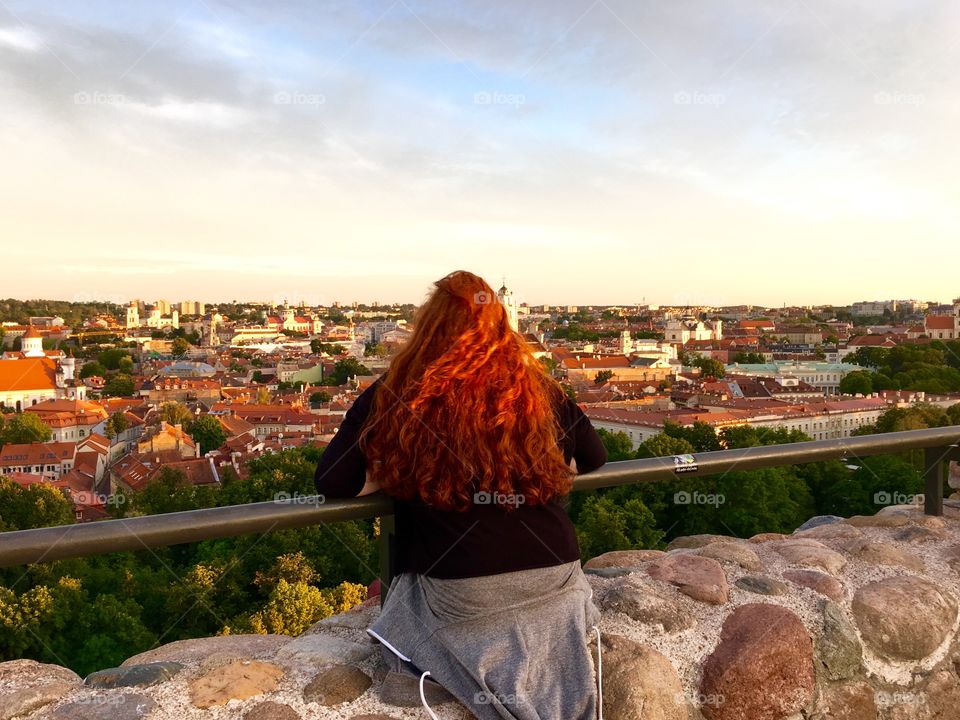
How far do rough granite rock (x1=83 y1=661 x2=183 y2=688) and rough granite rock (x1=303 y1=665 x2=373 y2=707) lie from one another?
0.29 meters

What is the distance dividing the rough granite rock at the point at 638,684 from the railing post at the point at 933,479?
A: 5.62 ft

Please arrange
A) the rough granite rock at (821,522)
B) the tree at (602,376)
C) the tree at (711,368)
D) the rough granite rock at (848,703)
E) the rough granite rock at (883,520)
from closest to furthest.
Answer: the rough granite rock at (848,703) → the rough granite rock at (883,520) → the rough granite rock at (821,522) → the tree at (602,376) → the tree at (711,368)

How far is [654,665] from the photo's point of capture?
6.08ft

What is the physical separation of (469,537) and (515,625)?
20 centimetres

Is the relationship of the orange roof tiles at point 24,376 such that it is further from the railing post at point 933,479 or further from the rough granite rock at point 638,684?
the rough granite rock at point 638,684

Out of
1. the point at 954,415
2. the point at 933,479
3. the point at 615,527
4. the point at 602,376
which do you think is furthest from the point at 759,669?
the point at 602,376

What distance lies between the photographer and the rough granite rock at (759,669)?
187 cm

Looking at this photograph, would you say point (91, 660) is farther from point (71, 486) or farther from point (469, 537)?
point (71, 486)

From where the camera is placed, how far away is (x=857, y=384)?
58.0m

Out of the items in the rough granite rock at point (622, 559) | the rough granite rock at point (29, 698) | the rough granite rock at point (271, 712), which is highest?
the rough granite rock at point (29, 698)

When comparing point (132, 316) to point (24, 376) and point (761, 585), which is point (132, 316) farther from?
point (761, 585)

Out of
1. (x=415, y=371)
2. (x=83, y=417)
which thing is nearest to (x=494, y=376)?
(x=415, y=371)

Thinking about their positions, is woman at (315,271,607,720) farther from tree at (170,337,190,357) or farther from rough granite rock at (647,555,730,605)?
tree at (170,337,190,357)

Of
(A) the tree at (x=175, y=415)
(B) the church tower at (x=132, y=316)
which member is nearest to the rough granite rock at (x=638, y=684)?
Result: (A) the tree at (x=175, y=415)
